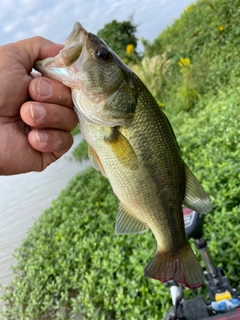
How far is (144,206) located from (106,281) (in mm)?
2103

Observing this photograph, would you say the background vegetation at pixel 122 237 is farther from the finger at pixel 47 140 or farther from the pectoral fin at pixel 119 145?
the finger at pixel 47 140

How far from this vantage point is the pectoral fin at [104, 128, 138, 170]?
1.53m

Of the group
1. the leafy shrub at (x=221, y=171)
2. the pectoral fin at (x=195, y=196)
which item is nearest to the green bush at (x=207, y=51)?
the leafy shrub at (x=221, y=171)

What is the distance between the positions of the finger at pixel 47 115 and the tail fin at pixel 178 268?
77cm

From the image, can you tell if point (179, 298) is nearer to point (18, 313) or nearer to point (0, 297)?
point (18, 313)

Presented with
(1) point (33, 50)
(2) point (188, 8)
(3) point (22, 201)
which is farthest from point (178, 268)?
(2) point (188, 8)

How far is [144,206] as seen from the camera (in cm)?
170

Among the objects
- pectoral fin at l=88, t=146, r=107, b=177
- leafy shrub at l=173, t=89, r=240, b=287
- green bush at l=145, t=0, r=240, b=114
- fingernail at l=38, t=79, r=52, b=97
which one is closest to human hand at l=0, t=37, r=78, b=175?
fingernail at l=38, t=79, r=52, b=97

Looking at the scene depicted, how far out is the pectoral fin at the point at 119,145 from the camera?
153 cm

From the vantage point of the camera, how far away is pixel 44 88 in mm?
1489

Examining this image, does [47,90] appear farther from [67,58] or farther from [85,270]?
[85,270]

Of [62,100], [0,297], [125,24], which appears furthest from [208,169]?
[125,24]

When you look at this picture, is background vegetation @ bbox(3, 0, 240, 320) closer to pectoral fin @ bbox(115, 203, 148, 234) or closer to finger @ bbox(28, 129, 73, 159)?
pectoral fin @ bbox(115, 203, 148, 234)

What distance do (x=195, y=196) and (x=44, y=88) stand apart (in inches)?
31.8
